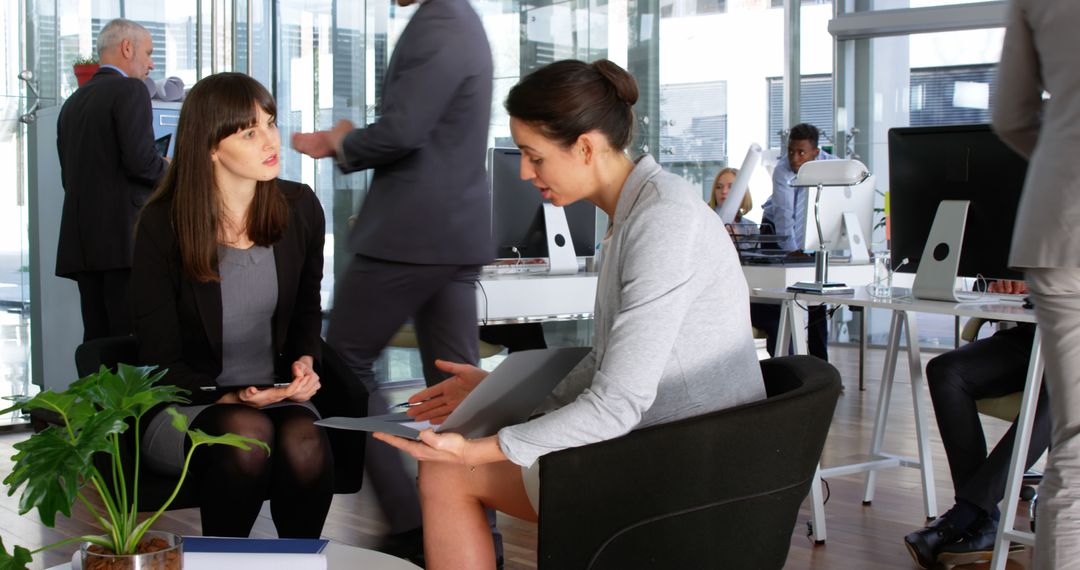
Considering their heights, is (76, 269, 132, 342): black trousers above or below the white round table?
above

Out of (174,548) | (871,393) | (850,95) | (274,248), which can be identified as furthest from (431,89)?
(850,95)

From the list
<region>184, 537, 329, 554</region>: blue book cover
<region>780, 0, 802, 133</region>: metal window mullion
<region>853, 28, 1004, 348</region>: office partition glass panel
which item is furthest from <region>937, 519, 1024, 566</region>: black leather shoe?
<region>780, 0, 802, 133</region>: metal window mullion

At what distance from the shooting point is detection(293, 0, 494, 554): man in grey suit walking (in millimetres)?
2604

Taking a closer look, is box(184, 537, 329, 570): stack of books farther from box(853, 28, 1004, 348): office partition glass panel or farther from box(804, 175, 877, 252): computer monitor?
box(853, 28, 1004, 348): office partition glass panel

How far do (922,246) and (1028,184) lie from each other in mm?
1298

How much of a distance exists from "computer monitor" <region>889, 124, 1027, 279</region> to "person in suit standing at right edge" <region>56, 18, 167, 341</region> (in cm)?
265

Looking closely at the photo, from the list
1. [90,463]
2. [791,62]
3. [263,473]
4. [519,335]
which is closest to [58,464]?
[90,463]

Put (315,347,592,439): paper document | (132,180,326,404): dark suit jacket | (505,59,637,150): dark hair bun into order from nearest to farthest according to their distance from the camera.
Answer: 1. (315,347,592,439): paper document
2. (505,59,637,150): dark hair bun
3. (132,180,326,404): dark suit jacket

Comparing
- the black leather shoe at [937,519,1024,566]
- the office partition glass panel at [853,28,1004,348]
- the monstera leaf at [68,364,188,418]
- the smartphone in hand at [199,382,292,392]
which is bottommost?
the black leather shoe at [937,519,1024,566]

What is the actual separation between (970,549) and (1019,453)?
0.37 metres

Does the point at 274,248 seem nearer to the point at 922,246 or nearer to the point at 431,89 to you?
the point at 431,89

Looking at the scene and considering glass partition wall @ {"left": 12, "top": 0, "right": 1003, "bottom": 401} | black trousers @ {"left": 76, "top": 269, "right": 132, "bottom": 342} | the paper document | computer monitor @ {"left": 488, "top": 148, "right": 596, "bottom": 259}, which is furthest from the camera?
glass partition wall @ {"left": 12, "top": 0, "right": 1003, "bottom": 401}

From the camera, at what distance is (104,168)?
13.9 feet

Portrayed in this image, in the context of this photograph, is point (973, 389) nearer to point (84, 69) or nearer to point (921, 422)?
point (921, 422)
